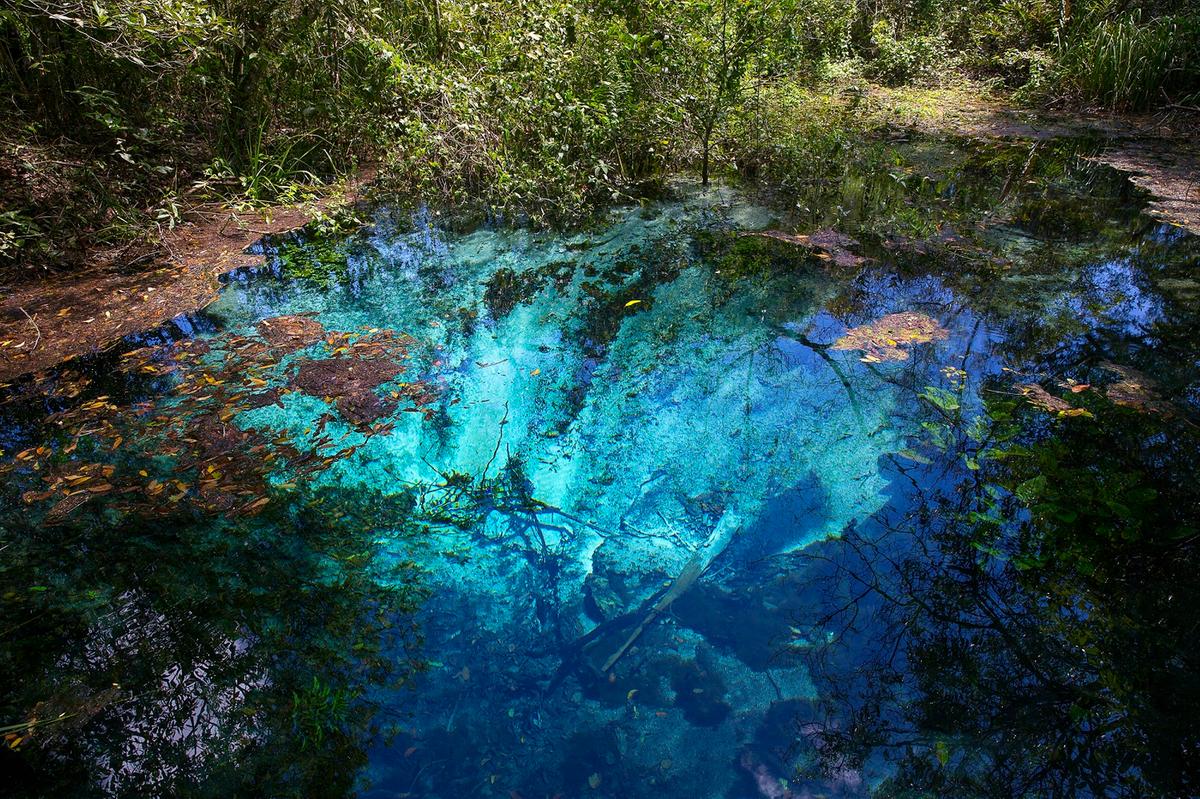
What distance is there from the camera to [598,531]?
8.18 feet

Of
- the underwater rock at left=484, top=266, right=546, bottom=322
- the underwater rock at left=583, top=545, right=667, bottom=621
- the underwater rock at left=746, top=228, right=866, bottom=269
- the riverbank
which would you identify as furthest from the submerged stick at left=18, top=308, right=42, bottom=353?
the underwater rock at left=746, top=228, right=866, bottom=269

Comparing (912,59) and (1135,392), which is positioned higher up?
(912,59)

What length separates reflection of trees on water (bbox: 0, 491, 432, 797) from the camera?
1.75m

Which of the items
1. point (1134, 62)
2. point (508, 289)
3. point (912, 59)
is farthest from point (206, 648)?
point (912, 59)

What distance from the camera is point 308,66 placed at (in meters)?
5.36

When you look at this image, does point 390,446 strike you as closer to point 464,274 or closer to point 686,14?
point 464,274

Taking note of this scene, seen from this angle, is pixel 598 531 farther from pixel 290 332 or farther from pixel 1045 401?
pixel 290 332

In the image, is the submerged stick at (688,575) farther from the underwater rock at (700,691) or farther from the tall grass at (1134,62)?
the tall grass at (1134,62)

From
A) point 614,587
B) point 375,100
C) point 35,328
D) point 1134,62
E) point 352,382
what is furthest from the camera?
point 1134,62

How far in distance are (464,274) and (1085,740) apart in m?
4.09

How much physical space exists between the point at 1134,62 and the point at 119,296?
9818 mm

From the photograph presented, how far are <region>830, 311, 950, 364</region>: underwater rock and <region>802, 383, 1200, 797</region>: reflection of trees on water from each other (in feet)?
2.45

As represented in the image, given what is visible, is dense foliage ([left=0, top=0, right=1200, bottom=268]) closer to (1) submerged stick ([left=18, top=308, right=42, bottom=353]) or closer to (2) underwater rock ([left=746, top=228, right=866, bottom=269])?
(1) submerged stick ([left=18, top=308, right=42, bottom=353])

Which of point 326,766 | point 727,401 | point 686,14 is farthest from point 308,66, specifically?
point 326,766
